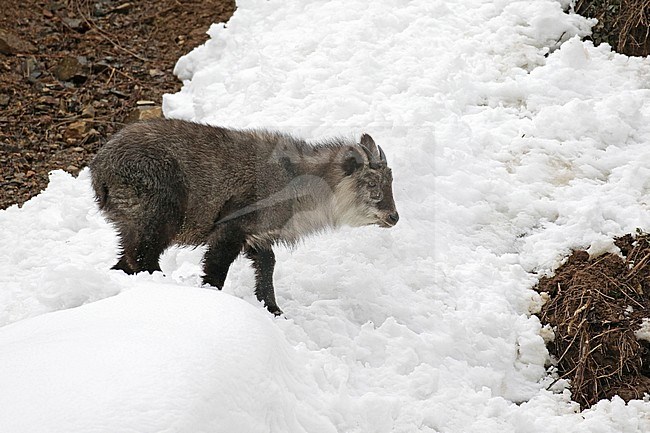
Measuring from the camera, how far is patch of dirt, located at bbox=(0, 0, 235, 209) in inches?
317

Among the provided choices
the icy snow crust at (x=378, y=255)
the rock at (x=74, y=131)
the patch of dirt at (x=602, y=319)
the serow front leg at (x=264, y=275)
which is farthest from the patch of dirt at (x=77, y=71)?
the patch of dirt at (x=602, y=319)

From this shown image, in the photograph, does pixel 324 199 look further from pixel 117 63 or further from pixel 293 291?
pixel 117 63

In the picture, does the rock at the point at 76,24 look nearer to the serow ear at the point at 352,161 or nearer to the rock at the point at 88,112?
the rock at the point at 88,112

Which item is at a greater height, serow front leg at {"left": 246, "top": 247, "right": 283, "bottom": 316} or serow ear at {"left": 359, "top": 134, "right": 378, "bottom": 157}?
serow ear at {"left": 359, "top": 134, "right": 378, "bottom": 157}

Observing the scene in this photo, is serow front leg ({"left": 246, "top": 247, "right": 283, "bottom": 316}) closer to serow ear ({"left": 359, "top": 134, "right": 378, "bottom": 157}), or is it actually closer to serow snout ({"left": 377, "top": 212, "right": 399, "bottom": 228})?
serow snout ({"left": 377, "top": 212, "right": 399, "bottom": 228})

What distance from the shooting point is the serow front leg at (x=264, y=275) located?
5.43 m

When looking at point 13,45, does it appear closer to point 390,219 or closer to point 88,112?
point 88,112

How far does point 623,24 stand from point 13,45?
261 inches

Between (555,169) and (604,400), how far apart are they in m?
2.42

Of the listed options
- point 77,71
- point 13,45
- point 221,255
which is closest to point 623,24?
point 221,255

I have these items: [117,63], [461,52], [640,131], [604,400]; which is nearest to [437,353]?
[604,400]

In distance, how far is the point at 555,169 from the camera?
6.46m

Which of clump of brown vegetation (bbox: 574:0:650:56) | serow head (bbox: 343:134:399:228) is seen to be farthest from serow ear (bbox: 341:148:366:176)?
clump of brown vegetation (bbox: 574:0:650:56)

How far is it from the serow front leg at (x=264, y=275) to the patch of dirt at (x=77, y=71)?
2787mm
